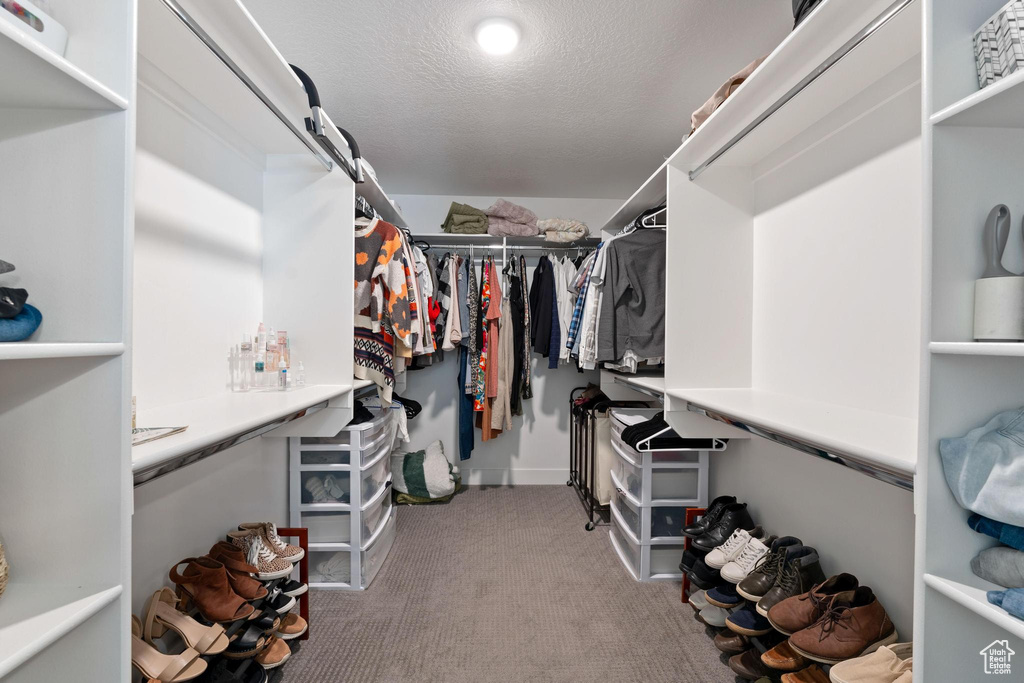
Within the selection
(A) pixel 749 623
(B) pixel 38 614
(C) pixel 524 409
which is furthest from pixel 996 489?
(C) pixel 524 409

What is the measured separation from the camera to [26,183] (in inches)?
29.2

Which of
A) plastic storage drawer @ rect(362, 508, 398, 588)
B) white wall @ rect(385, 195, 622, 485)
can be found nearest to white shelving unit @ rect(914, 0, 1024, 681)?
plastic storage drawer @ rect(362, 508, 398, 588)

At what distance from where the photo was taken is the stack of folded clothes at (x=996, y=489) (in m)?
0.72

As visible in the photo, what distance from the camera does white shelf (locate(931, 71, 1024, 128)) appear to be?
688mm

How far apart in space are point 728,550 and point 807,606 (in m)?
0.42

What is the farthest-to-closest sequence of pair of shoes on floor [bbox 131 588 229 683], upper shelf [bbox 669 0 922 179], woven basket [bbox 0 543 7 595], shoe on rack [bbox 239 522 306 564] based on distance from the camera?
shoe on rack [bbox 239 522 306 564], pair of shoes on floor [bbox 131 588 229 683], upper shelf [bbox 669 0 922 179], woven basket [bbox 0 543 7 595]

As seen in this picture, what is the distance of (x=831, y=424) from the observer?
119cm

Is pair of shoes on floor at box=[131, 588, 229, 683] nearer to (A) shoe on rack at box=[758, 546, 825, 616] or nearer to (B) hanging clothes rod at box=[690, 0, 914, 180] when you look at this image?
(A) shoe on rack at box=[758, 546, 825, 616]

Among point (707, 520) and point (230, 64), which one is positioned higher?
point (230, 64)

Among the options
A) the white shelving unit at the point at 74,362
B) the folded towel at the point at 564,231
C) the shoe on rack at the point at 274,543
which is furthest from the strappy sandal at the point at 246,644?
the folded towel at the point at 564,231

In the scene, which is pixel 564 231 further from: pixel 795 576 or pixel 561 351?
pixel 795 576

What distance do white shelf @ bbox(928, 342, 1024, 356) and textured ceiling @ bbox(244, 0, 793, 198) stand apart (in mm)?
1325

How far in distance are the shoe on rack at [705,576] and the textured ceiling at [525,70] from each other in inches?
78.5

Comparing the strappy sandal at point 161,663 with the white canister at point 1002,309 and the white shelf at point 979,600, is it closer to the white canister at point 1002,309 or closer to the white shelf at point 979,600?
the white shelf at point 979,600
